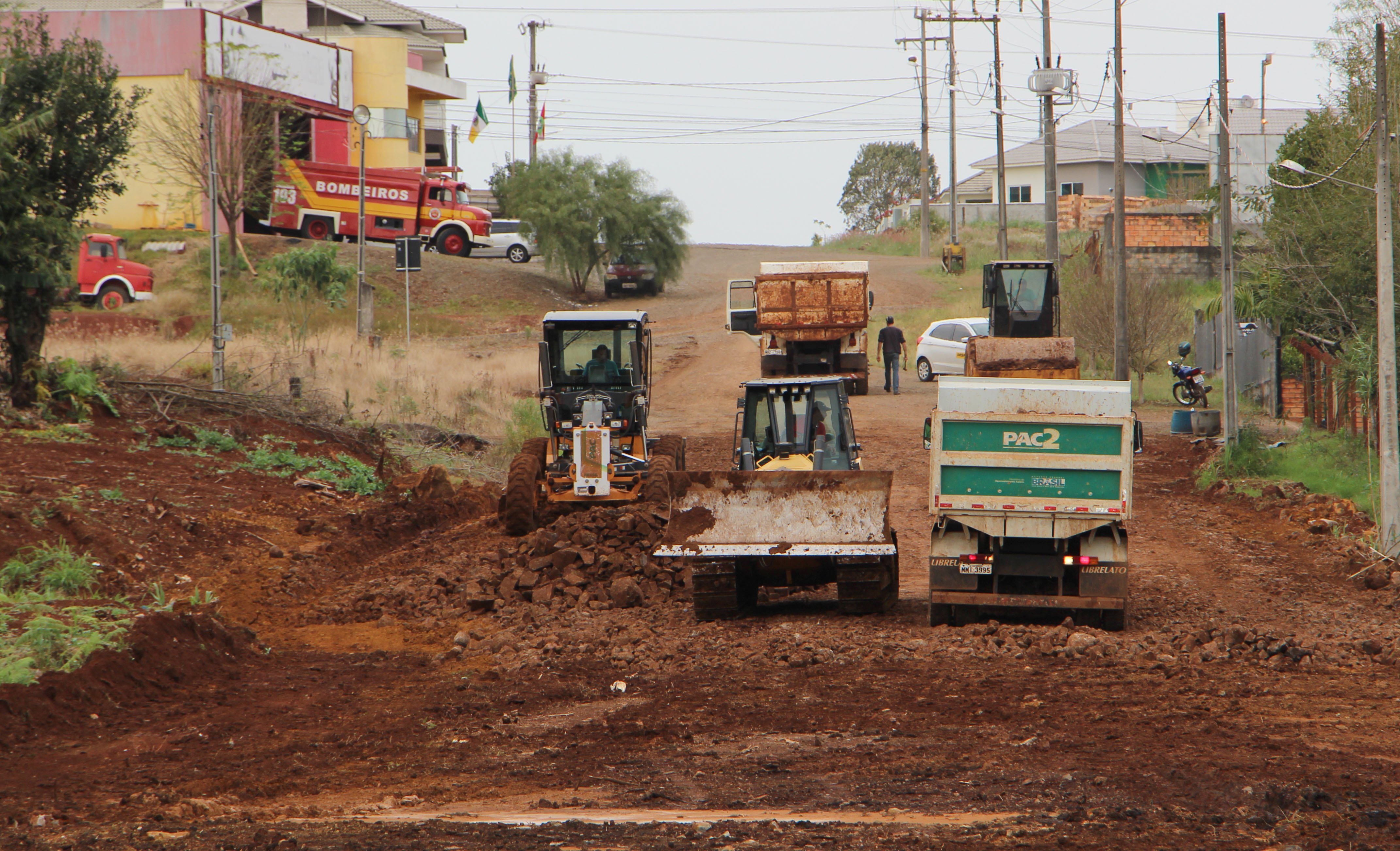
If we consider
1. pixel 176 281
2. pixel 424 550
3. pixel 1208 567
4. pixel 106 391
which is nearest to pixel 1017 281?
pixel 1208 567

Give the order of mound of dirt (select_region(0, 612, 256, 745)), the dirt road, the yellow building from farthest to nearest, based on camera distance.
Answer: the yellow building
mound of dirt (select_region(0, 612, 256, 745))
the dirt road

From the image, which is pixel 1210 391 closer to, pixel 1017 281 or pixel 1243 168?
pixel 1017 281

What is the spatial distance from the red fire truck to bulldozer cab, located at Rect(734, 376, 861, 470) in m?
31.5

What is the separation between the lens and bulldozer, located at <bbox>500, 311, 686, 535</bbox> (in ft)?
48.5

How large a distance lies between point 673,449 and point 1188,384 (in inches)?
566

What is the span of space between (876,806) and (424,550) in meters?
9.78

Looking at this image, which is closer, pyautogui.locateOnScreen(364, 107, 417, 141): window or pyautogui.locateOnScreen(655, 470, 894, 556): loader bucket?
pyautogui.locateOnScreen(655, 470, 894, 556): loader bucket

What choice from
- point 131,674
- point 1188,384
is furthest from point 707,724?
point 1188,384

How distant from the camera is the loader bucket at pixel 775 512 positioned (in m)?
11.1

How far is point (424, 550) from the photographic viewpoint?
15359 millimetres

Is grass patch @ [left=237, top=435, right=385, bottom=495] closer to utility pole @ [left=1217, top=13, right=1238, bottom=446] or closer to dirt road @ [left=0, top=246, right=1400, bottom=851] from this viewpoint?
dirt road @ [left=0, top=246, right=1400, bottom=851]

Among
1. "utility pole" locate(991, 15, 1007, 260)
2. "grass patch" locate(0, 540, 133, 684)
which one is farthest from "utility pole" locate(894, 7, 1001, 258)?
"grass patch" locate(0, 540, 133, 684)

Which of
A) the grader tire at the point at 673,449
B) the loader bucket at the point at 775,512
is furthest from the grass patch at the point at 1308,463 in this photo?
the loader bucket at the point at 775,512

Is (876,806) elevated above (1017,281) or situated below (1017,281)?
below
